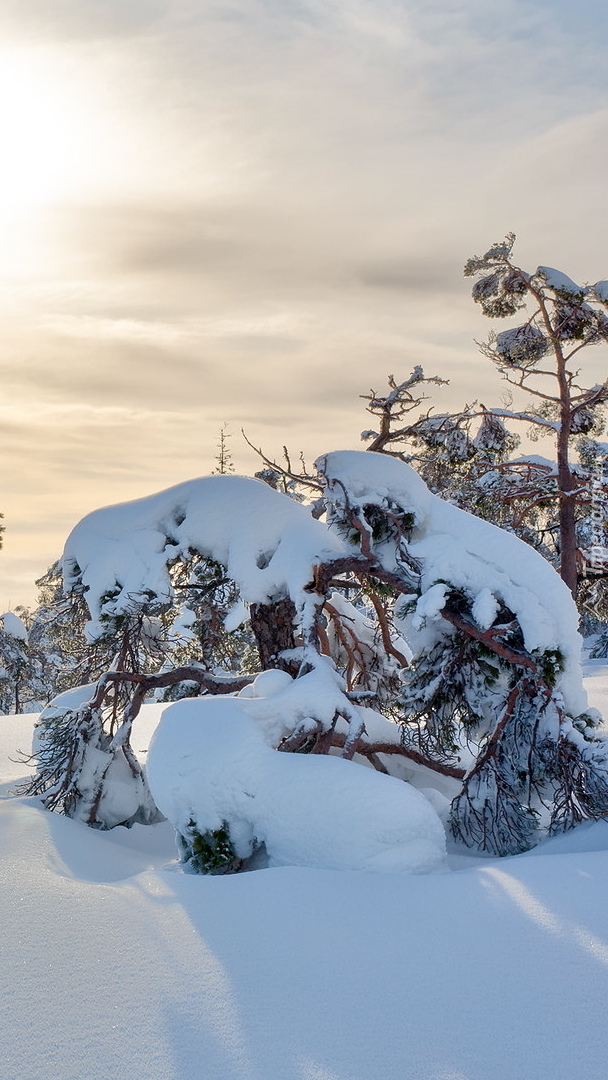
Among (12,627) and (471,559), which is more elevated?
(471,559)

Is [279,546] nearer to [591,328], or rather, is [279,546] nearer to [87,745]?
[87,745]

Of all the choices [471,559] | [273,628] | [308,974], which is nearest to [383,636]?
[273,628]

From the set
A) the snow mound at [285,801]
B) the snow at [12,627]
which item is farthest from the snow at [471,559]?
the snow at [12,627]

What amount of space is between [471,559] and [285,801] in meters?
2.80

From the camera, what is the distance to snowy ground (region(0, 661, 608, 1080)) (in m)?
2.92

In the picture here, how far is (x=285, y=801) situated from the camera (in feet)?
18.1

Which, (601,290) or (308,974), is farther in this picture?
(601,290)

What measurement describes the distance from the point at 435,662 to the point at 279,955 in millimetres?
4204

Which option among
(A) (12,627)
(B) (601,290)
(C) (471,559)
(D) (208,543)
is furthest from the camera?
(A) (12,627)

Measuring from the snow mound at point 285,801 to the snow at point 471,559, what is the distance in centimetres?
183

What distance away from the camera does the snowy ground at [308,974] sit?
115 inches

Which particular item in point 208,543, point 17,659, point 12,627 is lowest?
point 17,659

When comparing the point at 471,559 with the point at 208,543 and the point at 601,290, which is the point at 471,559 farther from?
the point at 601,290

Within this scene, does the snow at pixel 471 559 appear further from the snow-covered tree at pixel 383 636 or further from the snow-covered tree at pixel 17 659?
the snow-covered tree at pixel 17 659
